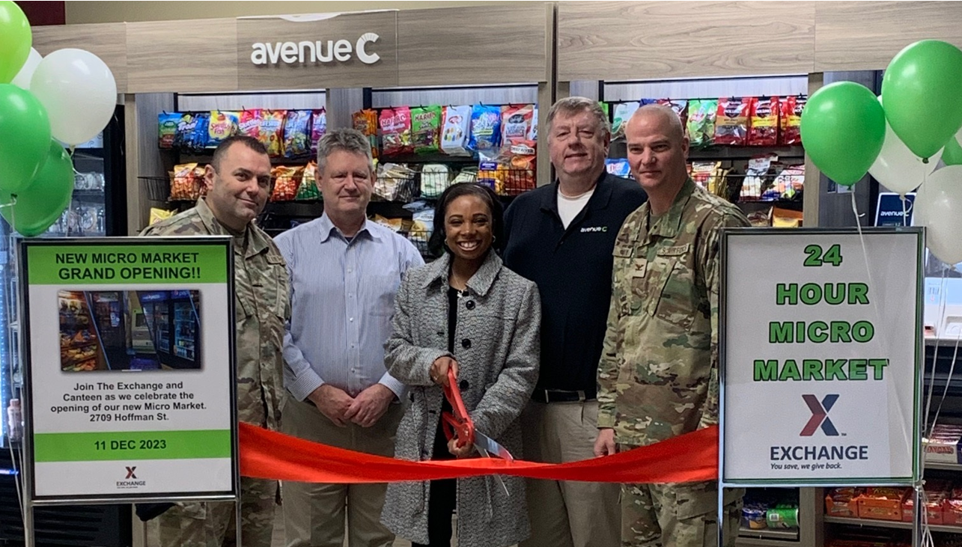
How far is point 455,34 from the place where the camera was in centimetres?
454

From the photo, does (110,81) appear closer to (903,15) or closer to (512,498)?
(512,498)

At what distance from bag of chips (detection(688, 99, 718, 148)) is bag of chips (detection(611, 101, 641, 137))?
0.30 m

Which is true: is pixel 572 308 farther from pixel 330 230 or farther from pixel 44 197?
pixel 44 197

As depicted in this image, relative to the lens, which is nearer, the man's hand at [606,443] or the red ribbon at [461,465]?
the red ribbon at [461,465]

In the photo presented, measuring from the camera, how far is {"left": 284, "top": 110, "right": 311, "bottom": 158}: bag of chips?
199 inches

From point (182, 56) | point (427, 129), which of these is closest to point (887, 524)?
point (427, 129)

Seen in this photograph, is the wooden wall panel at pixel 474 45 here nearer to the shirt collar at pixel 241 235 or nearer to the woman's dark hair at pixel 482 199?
the woman's dark hair at pixel 482 199

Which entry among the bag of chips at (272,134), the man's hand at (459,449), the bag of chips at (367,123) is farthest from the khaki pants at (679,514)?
the bag of chips at (272,134)

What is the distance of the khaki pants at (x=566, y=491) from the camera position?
3020 millimetres

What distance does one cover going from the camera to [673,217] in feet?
8.99

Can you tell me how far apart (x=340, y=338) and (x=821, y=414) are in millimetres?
1700

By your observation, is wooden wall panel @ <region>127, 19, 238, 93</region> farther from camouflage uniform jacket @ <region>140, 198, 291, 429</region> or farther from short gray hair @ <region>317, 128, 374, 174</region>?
camouflage uniform jacket @ <region>140, 198, 291, 429</region>

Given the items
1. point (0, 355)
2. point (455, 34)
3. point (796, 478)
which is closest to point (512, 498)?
point (796, 478)

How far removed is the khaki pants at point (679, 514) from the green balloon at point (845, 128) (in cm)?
96
